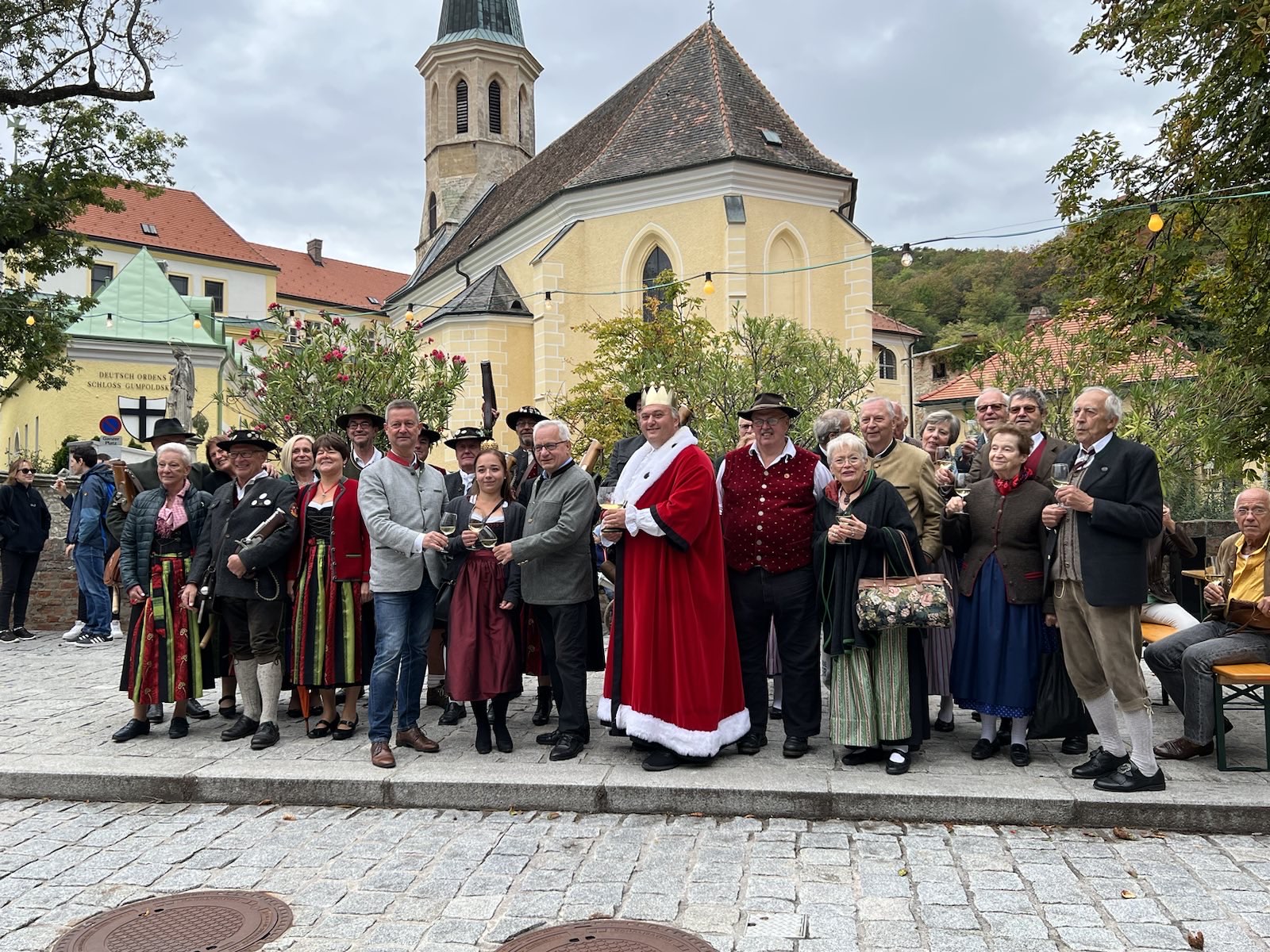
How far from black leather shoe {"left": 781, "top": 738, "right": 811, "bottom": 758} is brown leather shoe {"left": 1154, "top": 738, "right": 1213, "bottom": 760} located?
6.33 ft

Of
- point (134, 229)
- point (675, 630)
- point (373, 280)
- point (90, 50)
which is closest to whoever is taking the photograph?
point (675, 630)

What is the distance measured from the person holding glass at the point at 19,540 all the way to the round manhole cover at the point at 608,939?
9.69 m

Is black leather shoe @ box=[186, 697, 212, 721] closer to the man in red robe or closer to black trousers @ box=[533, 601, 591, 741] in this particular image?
black trousers @ box=[533, 601, 591, 741]

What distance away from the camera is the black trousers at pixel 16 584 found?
1116 centimetres

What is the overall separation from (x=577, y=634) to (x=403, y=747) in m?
1.27

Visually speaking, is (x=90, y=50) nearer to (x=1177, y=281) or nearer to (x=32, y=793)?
(x=32, y=793)

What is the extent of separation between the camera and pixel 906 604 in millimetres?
5148

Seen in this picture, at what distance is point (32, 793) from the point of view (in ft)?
18.1

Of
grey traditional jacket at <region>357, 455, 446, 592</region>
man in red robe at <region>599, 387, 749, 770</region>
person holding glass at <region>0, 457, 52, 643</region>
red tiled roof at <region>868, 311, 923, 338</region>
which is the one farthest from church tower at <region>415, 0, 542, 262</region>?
man in red robe at <region>599, 387, 749, 770</region>

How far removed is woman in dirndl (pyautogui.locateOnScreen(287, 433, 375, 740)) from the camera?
6.14 meters

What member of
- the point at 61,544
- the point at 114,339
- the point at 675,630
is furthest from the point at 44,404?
the point at 675,630

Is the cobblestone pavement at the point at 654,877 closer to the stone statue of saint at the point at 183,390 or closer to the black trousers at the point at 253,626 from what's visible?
the black trousers at the point at 253,626

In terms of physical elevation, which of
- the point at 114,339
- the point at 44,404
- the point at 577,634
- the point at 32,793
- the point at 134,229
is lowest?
the point at 32,793

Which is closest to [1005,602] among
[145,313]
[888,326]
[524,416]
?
[524,416]
